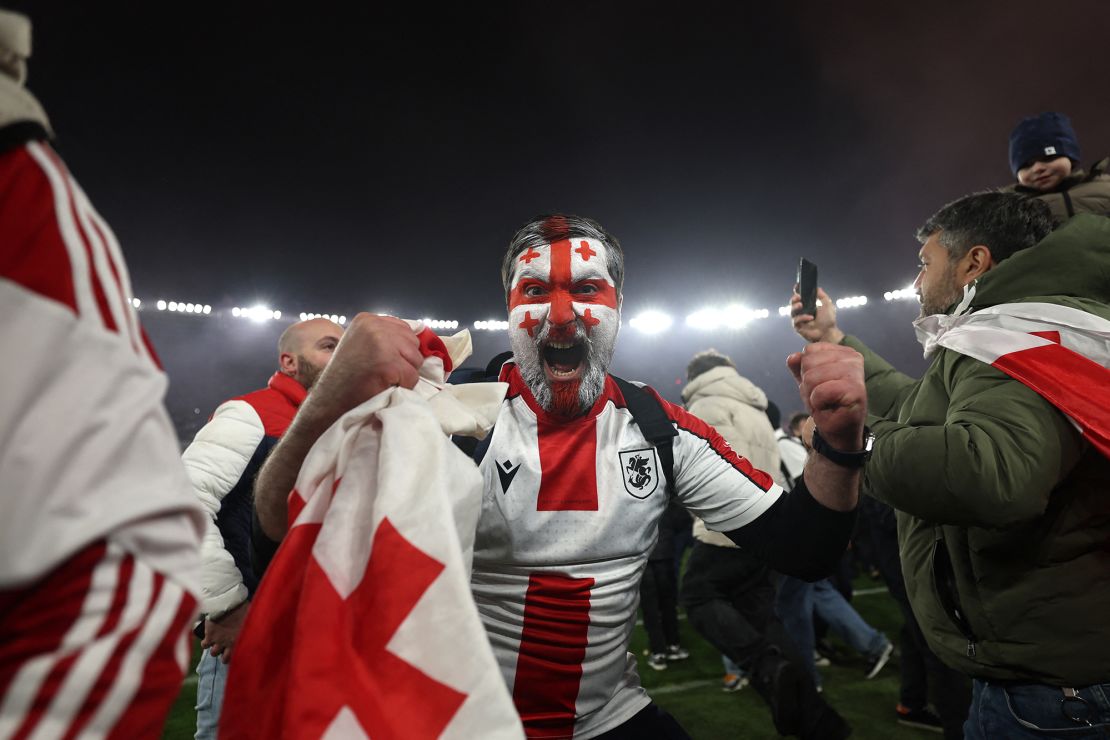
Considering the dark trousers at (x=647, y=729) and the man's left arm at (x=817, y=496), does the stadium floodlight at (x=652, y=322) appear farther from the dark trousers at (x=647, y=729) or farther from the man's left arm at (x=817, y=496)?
the dark trousers at (x=647, y=729)

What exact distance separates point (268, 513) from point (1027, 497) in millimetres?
1907

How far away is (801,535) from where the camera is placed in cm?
188

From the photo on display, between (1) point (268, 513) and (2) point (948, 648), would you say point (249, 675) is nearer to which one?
(1) point (268, 513)

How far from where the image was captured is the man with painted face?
5.73ft

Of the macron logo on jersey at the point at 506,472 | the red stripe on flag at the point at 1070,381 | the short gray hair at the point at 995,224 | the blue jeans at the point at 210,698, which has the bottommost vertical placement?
the blue jeans at the point at 210,698

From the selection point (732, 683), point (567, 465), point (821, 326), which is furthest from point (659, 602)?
point (567, 465)

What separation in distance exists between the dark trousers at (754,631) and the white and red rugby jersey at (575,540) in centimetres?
134

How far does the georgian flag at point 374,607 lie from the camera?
0.95m

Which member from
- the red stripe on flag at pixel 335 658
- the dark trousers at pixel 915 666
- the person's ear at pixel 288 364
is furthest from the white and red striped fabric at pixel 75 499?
the dark trousers at pixel 915 666

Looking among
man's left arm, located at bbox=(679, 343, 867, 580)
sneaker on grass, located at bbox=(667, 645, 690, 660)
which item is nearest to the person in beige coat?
sneaker on grass, located at bbox=(667, 645, 690, 660)

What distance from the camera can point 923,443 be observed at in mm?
1719

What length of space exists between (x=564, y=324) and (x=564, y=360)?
0.42ft

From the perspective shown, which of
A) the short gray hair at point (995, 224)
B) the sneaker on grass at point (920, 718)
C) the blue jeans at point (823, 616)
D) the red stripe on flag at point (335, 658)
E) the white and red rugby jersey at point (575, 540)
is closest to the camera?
the red stripe on flag at point (335, 658)

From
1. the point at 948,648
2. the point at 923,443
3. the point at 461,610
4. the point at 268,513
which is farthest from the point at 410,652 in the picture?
the point at 948,648
